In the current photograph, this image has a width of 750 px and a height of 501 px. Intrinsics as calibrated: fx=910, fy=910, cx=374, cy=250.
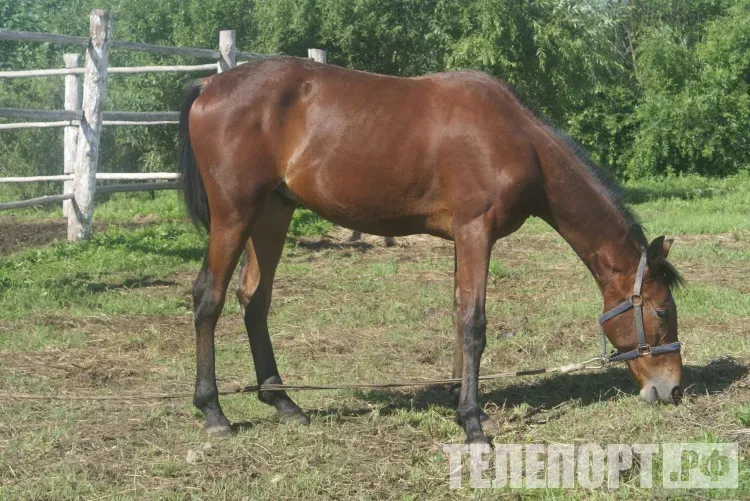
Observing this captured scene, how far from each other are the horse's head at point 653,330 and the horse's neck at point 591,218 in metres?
0.11

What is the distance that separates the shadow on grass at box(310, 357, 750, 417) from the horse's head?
311 millimetres

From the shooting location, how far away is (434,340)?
730 centimetres

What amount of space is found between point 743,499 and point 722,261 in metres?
6.72

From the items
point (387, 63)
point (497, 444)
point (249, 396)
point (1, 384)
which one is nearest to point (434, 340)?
point (249, 396)

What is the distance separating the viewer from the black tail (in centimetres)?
567

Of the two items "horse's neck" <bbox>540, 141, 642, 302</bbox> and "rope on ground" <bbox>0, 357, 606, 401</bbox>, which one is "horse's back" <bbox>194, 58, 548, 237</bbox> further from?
"rope on ground" <bbox>0, 357, 606, 401</bbox>

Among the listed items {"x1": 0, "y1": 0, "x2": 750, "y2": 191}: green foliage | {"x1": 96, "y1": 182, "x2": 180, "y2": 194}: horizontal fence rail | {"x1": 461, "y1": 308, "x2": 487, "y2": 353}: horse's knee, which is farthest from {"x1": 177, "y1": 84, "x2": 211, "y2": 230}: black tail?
{"x1": 0, "y1": 0, "x2": 750, "y2": 191}: green foliage

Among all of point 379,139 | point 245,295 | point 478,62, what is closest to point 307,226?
point 478,62

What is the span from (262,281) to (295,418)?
35.8 inches

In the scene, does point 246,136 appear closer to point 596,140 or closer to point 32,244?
point 32,244

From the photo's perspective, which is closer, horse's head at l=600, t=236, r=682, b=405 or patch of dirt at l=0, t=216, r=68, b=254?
horse's head at l=600, t=236, r=682, b=405

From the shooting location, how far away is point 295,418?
5.44 metres

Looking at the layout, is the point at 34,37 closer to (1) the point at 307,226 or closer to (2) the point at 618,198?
(1) the point at 307,226

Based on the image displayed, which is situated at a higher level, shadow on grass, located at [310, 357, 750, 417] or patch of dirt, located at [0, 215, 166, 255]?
shadow on grass, located at [310, 357, 750, 417]
